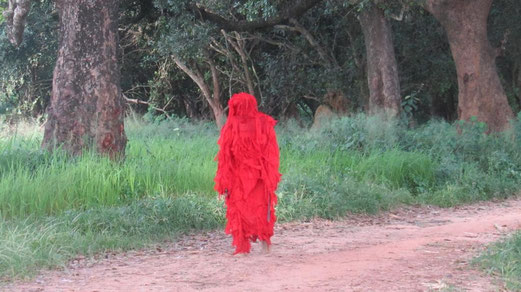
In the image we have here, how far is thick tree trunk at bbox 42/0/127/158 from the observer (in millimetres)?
11258

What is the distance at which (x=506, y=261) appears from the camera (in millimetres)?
6793

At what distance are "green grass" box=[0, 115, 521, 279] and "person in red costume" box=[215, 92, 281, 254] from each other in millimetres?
1332

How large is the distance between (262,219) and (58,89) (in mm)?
4896

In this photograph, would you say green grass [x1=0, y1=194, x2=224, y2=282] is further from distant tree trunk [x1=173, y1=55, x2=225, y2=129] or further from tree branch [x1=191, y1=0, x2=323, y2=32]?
distant tree trunk [x1=173, y1=55, x2=225, y2=129]

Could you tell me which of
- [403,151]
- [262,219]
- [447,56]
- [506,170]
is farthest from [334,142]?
[447,56]

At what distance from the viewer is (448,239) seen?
8.78 metres

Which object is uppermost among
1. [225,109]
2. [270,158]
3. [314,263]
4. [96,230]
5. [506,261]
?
[270,158]

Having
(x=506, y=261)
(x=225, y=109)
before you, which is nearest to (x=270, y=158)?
(x=506, y=261)

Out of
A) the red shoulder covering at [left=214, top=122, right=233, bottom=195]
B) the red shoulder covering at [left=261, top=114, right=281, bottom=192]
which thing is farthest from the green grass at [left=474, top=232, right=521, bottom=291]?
the red shoulder covering at [left=214, top=122, right=233, bottom=195]

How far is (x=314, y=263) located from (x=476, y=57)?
11.0 m

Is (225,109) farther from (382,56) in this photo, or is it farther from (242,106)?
(242,106)

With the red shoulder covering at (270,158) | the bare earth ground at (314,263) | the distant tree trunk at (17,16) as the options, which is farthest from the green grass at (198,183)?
the distant tree trunk at (17,16)

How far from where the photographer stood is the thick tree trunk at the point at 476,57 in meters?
17.0

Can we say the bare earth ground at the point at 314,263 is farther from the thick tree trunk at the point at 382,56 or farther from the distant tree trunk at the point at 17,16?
the thick tree trunk at the point at 382,56
